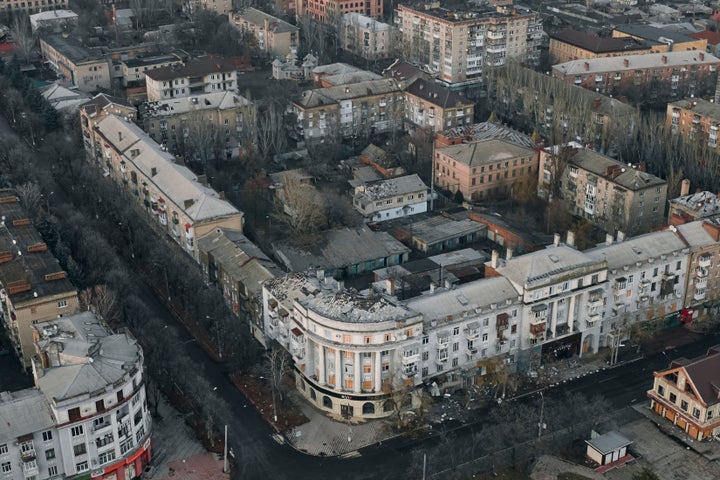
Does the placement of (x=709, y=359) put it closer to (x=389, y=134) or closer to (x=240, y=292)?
(x=240, y=292)

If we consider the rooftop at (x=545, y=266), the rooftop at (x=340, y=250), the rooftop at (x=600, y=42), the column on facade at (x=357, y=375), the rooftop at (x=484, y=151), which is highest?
the rooftop at (x=545, y=266)

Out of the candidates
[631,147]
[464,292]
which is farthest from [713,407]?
[631,147]

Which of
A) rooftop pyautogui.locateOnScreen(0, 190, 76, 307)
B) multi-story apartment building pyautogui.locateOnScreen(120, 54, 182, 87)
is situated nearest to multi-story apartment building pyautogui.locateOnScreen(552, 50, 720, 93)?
multi-story apartment building pyautogui.locateOnScreen(120, 54, 182, 87)

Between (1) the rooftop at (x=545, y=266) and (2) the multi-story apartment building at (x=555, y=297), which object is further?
(2) the multi-story apartment building at (x=555, y=297)

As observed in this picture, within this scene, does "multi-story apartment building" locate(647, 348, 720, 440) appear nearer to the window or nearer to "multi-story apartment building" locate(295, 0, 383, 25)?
the window

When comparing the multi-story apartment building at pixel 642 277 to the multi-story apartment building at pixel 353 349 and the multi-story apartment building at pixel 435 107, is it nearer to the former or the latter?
the multi-story apartment building at pixel 353 349

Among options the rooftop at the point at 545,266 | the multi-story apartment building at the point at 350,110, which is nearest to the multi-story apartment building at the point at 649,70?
the multi-story apartment building at the point at 350,110

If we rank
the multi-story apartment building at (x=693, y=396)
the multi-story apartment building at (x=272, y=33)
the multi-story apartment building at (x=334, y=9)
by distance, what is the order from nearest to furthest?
1. the multi-story apartment building at (x=693, y=396)
2. the multi-story apartment building at (x=272, y=33)
3. the multi-story apartment building at (x=334, y=9)
